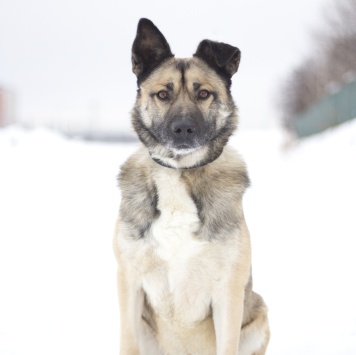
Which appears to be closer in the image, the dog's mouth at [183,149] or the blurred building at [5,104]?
the dog's mouth at [183,149]

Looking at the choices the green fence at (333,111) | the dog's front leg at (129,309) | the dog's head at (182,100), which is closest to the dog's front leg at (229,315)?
the dog's front leg at (129,309)

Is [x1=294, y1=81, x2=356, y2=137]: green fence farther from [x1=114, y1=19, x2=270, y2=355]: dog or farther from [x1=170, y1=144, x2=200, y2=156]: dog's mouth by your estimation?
[x1=170, y1=144, x2=200, y2=156]: dog's mouth

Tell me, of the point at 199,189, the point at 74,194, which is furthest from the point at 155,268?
the point at 74,194

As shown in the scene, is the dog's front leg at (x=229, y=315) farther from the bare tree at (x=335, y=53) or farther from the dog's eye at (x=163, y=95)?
the bare tree at (x=335, y=53)

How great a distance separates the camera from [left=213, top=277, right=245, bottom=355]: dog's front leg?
3.91 metres

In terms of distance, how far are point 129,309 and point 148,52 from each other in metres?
1.65

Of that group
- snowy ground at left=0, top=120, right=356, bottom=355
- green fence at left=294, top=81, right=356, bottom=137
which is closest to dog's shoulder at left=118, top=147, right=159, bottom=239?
snowy ground at left=0, top=120, right=356, bottom=355

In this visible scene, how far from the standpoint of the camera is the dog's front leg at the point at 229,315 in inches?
154

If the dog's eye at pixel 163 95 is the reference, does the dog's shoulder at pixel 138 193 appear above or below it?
below

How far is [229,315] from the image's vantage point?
3.93 metres

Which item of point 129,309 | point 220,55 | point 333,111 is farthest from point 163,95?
point 333,111

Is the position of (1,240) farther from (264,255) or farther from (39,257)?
(264,255)

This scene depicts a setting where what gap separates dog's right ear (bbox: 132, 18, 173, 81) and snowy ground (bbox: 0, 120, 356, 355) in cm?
84

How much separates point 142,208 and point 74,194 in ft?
26.3
